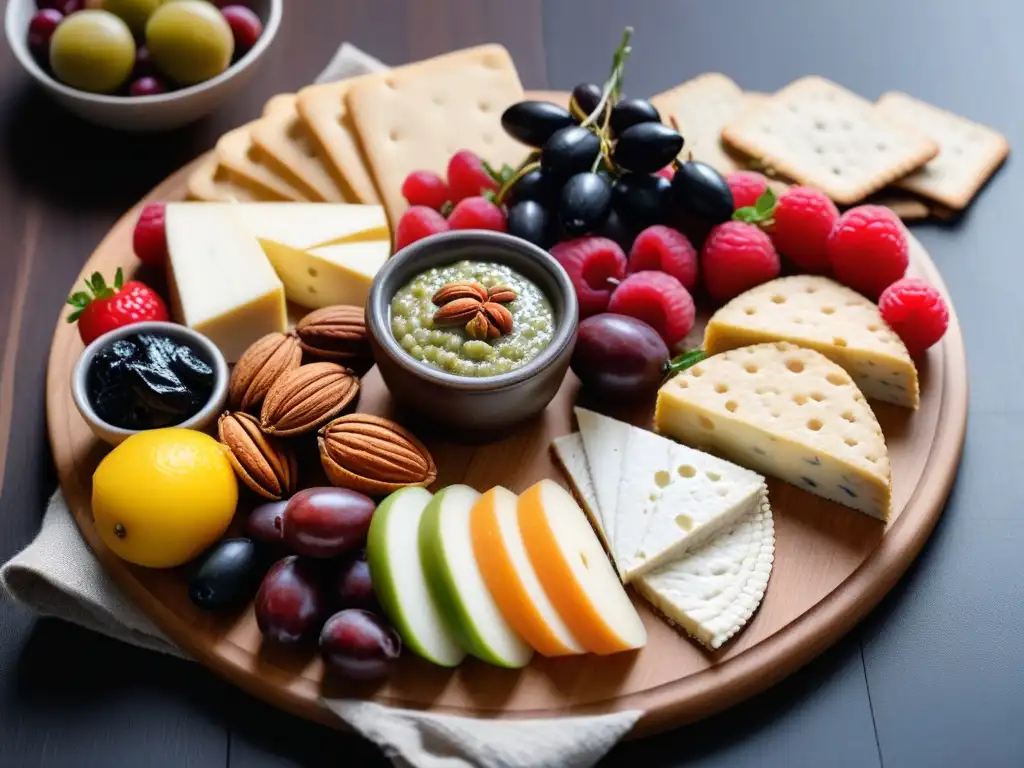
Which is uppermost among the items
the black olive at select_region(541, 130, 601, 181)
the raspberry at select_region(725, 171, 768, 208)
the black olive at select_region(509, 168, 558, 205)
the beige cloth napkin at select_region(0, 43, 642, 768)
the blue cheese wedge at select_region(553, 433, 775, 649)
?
the black olive at select_region(541, 130, 601, 181)

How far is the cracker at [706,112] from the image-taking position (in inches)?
89.4

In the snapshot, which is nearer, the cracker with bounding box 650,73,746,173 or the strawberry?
the strawberry

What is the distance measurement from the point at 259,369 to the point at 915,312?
3.71 feet

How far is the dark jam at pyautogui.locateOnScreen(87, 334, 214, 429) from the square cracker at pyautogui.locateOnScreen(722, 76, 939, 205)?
1.25 metres

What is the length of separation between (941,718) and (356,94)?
5.23 feet

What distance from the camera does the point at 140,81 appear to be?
2232mm

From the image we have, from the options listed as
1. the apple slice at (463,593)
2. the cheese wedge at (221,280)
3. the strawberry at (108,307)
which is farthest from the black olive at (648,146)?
the strawberry at (108,307)

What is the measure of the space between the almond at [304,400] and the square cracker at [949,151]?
4.22 ft

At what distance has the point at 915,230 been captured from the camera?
2.24 m

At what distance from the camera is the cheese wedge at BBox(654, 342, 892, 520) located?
1.69 m

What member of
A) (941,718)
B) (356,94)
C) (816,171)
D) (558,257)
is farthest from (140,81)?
(941,718)

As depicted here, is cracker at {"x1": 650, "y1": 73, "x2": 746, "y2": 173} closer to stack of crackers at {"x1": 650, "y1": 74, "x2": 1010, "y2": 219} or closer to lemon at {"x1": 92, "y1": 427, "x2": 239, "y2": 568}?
stack of crackers at {"x1": 650, "y1": 74, "x2": 1010, "y2": 219}

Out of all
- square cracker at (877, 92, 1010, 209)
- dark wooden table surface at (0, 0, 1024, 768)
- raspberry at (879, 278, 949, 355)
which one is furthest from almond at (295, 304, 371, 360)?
square cracker at (877, 92, 1010, 209)

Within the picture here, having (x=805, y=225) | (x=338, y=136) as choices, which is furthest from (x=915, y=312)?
(x=338, y=136)
